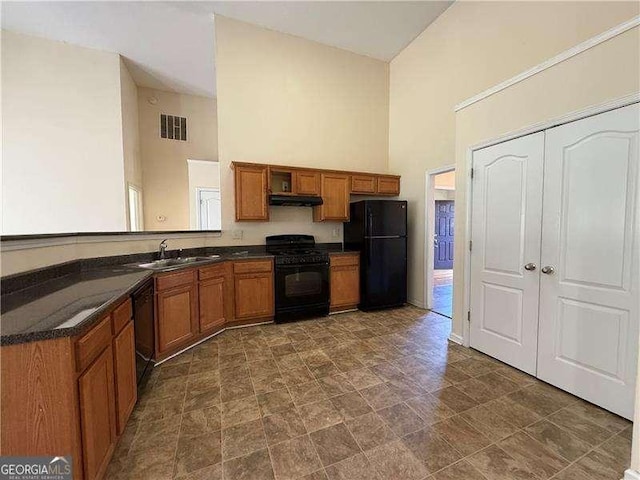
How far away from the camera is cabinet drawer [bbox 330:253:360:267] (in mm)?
3941

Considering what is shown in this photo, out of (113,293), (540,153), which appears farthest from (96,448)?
(540,153)

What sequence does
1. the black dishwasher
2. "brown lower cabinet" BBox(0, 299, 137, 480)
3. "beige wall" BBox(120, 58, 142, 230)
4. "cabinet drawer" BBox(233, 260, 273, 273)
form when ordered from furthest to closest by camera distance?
"beige wall" BBox(120, 58, 142, 230) < "cabinet drawer" BBox(233, 260, 273, 273) < the black dishwasher < "brown lower cabinet" BBox(0, 299, 137, 480)

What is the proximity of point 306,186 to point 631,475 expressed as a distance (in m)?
3.65

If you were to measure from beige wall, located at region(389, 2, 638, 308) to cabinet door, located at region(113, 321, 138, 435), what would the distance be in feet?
9.97

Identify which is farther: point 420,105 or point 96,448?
point 420,105

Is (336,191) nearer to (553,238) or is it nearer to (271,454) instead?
(553,238)

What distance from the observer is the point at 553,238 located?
2.14m

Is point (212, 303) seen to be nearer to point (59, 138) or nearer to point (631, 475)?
point (631, 475)

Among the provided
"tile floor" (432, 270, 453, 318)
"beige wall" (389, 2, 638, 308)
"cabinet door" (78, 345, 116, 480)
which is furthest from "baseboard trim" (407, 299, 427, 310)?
"cabinet door" (78, 345, 116, 480)

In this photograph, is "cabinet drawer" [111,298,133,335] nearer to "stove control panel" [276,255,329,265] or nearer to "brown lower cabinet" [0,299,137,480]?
"brown lower cabinet" [0,299,137,480]

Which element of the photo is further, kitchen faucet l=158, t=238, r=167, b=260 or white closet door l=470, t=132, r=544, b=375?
kitchen faucet l=158, t=238, r=167, b=260

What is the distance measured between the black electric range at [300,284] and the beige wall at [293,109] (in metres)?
0.70

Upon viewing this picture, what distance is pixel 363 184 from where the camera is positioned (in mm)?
4340

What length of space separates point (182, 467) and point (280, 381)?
0.90 m
